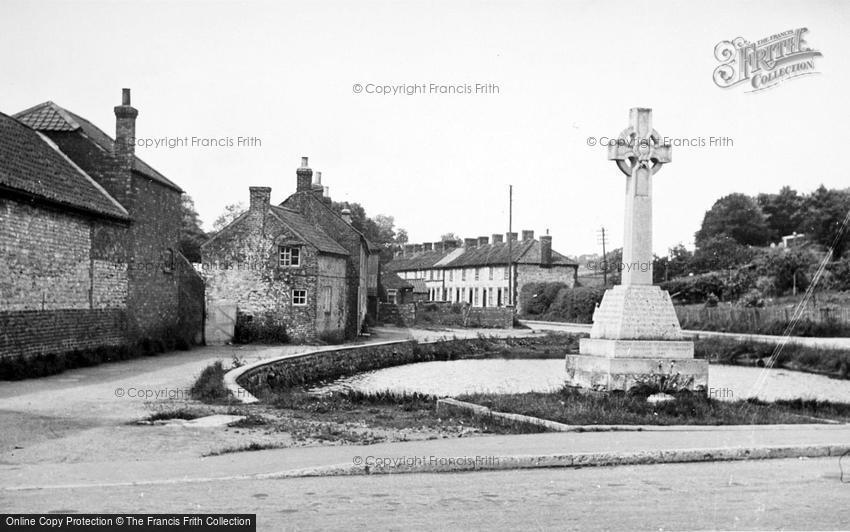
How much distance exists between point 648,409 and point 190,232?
71.1 metres

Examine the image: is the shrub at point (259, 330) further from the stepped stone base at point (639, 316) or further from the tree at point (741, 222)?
the tree at point (741, 222)

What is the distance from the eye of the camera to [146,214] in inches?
1107

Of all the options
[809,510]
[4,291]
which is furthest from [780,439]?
[4,291]

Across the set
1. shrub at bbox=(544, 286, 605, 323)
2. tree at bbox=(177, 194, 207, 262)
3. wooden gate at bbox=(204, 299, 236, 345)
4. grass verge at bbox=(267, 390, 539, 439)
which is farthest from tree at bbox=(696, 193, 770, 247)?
grass verge at bbox=(267, 390, 539, 439)

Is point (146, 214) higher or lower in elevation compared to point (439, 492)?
higher

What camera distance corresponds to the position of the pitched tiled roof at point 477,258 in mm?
78519

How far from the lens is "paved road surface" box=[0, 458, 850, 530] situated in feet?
21.3

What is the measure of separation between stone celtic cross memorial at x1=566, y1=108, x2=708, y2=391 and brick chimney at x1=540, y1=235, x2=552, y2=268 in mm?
61673

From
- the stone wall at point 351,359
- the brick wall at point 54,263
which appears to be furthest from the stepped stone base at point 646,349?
the brick wall at point 54,263

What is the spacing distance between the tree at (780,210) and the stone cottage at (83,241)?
74711 millimetres

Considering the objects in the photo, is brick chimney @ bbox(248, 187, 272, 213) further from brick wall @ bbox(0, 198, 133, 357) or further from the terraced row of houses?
the terraced row of houses

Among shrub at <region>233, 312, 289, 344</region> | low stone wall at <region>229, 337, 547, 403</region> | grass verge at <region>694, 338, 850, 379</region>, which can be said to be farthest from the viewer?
shrub at <region>233, 312, 289, 344</region>

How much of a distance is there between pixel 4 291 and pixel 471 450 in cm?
1378

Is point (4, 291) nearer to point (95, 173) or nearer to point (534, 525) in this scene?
point (95, 173)
